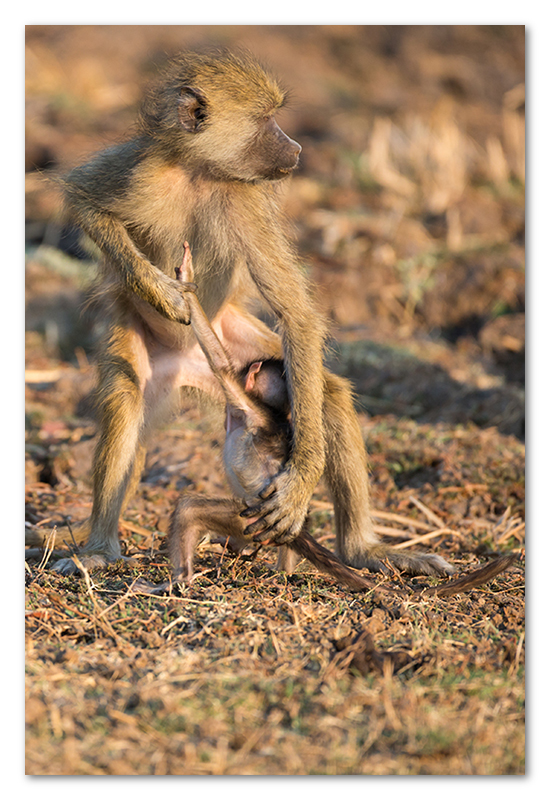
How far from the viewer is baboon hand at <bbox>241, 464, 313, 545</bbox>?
3.44 m

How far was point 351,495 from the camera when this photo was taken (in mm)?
3850

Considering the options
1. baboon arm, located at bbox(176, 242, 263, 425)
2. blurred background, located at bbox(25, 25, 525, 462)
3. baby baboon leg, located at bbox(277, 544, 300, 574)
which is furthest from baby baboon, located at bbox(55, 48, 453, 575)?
blurred background, located at bbox(25, 25, 525, 462)

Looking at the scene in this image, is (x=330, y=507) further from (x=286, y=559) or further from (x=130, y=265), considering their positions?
(x=130, y=265)

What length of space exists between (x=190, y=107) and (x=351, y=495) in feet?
6.19

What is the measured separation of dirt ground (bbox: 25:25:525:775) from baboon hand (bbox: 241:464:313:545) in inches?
7.7

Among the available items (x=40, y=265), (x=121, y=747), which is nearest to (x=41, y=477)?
(x=121, y=747)

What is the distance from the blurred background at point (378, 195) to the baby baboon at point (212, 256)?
448 mm

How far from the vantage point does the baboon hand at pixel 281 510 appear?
11.3ft

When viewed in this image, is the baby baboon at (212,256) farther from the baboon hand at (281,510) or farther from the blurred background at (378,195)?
the blurred background at (378,195)

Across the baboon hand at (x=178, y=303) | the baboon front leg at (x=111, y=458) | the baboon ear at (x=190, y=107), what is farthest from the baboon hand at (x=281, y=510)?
the baboon ear at (x=190, y=107)

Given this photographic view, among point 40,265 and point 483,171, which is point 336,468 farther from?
point 483,171

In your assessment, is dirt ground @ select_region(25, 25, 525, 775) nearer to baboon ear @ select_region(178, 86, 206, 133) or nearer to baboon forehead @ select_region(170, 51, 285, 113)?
baboon forehead @ select_region(170, 51, 285, 113)

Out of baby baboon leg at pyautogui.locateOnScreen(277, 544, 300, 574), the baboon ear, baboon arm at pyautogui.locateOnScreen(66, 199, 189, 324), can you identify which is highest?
the baboon ear
